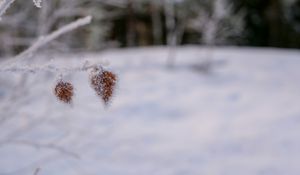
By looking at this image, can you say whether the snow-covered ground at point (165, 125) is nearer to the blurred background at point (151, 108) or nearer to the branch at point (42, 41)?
the blurred background at point (151, 108)

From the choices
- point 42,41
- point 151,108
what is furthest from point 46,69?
point 151,108

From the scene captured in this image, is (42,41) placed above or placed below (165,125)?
below

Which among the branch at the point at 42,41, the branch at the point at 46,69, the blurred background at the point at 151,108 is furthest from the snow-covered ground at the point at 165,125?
the branch at the point at 46,69

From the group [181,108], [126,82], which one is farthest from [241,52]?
[181,108]

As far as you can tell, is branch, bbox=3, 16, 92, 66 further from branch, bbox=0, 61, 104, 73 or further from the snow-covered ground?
the snow-covered ground

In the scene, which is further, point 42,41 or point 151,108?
point 151,108

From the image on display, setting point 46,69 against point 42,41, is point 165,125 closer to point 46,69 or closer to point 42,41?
point 42,41

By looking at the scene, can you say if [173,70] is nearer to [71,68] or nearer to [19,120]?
[19,120]
